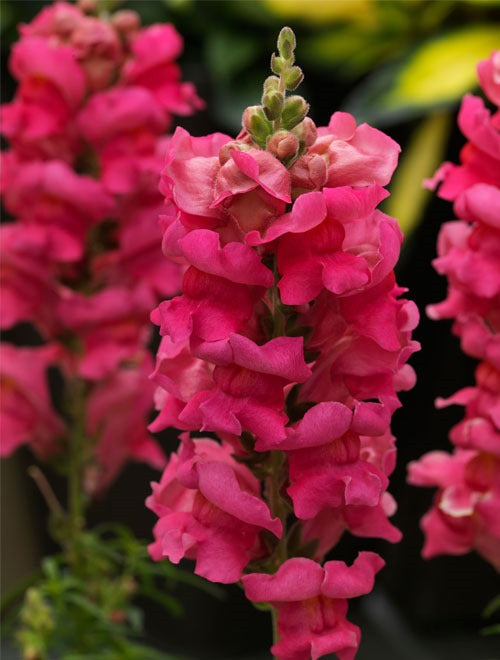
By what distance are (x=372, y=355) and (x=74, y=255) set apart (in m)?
0.37

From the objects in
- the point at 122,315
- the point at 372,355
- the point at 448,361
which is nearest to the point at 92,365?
the point at 122,315

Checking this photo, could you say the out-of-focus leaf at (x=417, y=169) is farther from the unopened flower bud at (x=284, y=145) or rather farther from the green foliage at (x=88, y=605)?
the unopened flower bud at (x=284, y=145)

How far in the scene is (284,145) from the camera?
425 millimetres

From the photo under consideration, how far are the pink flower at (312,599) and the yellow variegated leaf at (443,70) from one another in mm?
798

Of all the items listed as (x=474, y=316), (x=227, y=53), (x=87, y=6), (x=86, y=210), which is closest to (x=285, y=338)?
(x=474, y=316)

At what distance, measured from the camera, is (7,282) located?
805 millimetres

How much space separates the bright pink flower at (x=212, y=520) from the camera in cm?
44

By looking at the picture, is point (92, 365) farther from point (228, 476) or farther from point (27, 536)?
point (27, 536)

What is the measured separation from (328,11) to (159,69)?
0.52 metres

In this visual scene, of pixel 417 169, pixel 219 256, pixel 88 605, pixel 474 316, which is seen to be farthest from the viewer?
pixel 417 169

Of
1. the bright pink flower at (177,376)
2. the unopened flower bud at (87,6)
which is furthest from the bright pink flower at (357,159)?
the unopened flower bud at (87,6)

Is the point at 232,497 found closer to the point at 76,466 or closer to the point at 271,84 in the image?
the point at 271,84

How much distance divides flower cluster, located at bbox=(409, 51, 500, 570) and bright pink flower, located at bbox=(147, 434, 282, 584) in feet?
0.54

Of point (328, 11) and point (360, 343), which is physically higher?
point (360, 343)
